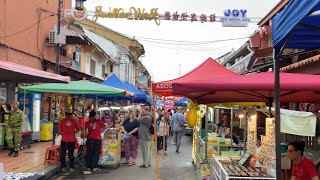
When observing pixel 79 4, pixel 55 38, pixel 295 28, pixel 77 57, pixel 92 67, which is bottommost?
pixel 295 28

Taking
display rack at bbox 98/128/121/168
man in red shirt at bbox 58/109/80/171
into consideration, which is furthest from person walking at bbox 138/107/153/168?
man in red shirt at bbox 58/109/80/171

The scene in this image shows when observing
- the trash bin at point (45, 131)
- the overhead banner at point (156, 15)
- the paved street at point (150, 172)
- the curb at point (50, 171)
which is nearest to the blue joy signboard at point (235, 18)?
the overhead banner at point (156, 15)

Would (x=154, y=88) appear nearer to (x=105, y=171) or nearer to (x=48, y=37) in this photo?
(x=105, y=171)

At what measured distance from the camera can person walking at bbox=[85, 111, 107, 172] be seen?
38.4 ft

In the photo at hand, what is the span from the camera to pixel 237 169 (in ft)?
21.3

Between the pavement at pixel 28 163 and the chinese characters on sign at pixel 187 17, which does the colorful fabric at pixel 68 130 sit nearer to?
the pavement at pixel 28 163

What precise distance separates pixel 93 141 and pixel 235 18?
987 centimetres

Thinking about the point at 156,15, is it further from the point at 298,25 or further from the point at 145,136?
the point at 298,25

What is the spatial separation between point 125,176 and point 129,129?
2.50 meters

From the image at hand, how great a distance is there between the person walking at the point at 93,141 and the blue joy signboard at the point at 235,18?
9204mm

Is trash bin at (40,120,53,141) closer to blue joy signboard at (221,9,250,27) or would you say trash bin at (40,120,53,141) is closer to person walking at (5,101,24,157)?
person walking at (5,101,24,157)

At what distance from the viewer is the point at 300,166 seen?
5.96 meters

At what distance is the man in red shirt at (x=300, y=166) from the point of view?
19.2 feet

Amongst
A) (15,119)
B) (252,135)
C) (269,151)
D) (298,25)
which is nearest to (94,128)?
(15,119)
